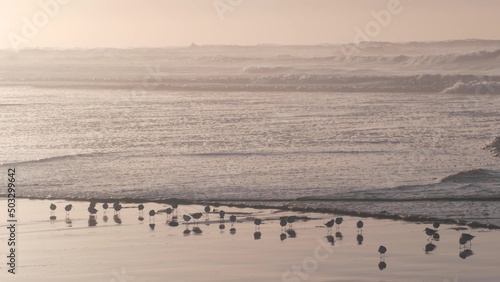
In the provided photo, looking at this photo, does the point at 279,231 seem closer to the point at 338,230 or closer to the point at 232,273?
the point at 338,230

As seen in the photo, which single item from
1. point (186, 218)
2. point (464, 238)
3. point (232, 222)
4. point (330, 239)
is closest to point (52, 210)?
point (186, 218)

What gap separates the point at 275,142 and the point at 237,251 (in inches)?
630

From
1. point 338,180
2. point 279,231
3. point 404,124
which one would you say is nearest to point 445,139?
point 404,124

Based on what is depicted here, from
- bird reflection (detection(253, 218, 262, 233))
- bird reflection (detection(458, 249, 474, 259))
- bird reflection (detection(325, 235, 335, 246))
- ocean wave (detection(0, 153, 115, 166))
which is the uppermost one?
ocean wave (detection(0, 153, 115, 166))

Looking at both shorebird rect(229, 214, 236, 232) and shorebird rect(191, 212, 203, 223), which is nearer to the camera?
shorebird rect(229, 214, 236, 232)

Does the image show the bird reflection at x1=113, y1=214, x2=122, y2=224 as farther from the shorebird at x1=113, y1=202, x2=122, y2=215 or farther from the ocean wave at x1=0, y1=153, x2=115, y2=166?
the ocean wave at x1=0, y1=153, x2=115, y2=166

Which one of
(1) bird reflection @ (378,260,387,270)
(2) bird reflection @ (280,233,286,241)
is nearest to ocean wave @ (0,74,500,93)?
(2) bird reflection @ (280,233,286,241)

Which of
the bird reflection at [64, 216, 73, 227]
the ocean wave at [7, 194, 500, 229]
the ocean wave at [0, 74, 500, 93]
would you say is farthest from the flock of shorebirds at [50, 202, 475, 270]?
the ocean wave at [0, 74, 500, 93]

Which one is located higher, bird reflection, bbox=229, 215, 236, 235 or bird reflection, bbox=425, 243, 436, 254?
bird reflection, bbox=229, 215, 236, 235

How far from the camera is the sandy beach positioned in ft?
52.5

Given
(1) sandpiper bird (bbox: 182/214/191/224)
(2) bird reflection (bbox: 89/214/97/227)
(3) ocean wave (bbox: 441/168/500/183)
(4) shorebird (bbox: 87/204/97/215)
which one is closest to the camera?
(1) sandpiper bird (bbox: 182/214/191/224)

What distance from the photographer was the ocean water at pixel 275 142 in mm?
24375

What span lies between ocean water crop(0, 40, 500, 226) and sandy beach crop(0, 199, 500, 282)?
2.33 m

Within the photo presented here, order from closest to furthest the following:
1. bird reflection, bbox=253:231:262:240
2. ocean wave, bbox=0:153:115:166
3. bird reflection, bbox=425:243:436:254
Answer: bird reflection, bbox=425:243:436:254, bird reflection, bbox=253:231:262:240, ocean wave, bbox=0:153:115:166
